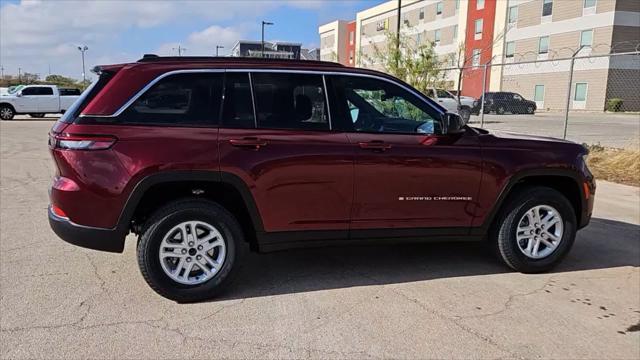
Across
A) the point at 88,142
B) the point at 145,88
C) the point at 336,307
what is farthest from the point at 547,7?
the point at 88,142

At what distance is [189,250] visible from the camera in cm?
410

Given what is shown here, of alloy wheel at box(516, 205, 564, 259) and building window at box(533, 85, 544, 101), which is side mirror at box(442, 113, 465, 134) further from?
building window at box(533, 85, 544, 101)

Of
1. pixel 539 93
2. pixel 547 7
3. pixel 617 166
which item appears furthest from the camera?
pixel 547 7

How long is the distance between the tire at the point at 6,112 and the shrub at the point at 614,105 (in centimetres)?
3952

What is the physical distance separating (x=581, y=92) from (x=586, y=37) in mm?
4462

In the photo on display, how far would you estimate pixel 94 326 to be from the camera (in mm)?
3650

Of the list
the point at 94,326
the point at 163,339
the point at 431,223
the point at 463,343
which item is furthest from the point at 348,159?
the point at 94,326

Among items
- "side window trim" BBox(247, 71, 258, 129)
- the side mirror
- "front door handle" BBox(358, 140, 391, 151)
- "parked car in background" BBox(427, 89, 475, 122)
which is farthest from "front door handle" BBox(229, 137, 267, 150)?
"parked car in background" BBox(427, 89, 475, 122)

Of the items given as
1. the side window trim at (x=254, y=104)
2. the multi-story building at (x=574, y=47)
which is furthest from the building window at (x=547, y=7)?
the side window trim at (x=254, y=104)

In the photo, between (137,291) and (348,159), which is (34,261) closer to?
(137,291)

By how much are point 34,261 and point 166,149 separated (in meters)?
2.14

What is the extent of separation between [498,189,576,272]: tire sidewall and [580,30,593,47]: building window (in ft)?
135

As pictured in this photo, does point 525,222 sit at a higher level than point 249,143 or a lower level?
lower

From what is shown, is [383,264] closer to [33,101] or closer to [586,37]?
[33,101]
